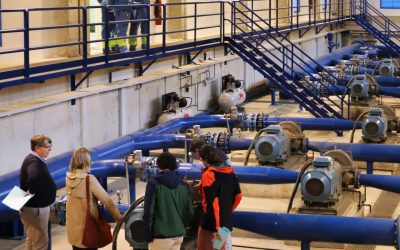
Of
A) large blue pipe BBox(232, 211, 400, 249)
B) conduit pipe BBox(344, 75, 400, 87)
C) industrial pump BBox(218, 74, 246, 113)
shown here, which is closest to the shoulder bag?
large blue pipe BBox(232, 211, 400, 249)

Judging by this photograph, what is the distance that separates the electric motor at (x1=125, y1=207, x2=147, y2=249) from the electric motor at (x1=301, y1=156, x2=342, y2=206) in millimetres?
2991

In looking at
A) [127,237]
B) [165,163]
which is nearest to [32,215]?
[127,237]

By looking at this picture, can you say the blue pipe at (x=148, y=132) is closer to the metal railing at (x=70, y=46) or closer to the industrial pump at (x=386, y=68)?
the metal railing at (x=70, y=46)

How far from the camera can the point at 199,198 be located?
7.86 metres

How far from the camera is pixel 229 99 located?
785 inches

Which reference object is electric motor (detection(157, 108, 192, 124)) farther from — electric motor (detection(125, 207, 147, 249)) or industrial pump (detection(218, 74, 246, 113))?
electric motor (detection(125, 207, 147, 249))

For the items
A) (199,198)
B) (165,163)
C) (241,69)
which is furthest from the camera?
(241,69)

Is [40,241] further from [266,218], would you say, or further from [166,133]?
[166,133]

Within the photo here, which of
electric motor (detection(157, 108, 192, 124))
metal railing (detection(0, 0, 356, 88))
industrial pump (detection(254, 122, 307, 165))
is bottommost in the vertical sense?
industrial pump (detection(254, 122, 307, 165))

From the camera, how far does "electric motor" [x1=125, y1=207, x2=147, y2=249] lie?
7.75 metres

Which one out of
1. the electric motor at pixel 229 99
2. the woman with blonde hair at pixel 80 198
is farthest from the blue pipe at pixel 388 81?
the woman with blonde hair at pixel 80 198

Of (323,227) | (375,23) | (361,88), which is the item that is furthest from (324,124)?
(375,23)

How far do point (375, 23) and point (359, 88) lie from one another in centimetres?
1735

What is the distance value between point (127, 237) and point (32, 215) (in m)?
0.90
